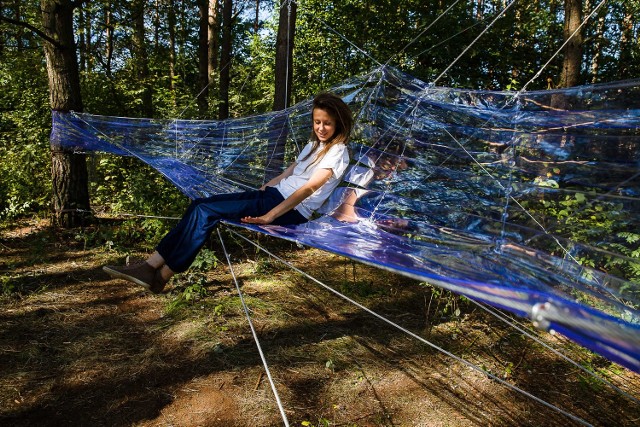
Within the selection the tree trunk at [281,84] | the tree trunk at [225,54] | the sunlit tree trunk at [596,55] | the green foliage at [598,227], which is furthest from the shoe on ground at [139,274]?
the sunlit tree trunk at [596,55]

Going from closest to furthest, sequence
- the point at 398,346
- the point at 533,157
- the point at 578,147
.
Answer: the point at 578,147
the point at 533,157
the point at 398,346

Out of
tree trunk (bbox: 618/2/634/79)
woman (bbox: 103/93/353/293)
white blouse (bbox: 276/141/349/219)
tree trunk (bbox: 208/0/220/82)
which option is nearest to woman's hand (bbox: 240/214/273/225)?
woman (bbox: 103/93/353/293)

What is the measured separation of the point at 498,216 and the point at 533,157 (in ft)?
1.11

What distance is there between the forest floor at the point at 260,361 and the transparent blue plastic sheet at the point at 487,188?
0.57 metres

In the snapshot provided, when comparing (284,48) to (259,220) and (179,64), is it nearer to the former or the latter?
(259,220)

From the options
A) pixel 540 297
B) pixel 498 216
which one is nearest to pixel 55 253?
pixel 498 216

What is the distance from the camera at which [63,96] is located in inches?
137

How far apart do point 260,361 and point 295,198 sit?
91 cm

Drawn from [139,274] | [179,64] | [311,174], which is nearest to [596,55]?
[179,64]

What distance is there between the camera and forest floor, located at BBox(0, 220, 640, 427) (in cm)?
185

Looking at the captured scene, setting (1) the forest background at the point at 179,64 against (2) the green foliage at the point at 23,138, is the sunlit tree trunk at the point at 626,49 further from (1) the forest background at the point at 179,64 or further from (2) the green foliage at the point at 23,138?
(2) the green foliage at the point at 23,138

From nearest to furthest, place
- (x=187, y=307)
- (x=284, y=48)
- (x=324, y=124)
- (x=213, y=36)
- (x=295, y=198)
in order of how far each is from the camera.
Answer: (x=295, y=198) < (x=324, y=124) < (x=187, y=307) < (x=284, y=48) < (x=213, y=36)

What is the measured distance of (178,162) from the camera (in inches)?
119

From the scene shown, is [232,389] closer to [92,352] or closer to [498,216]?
[92,352]
